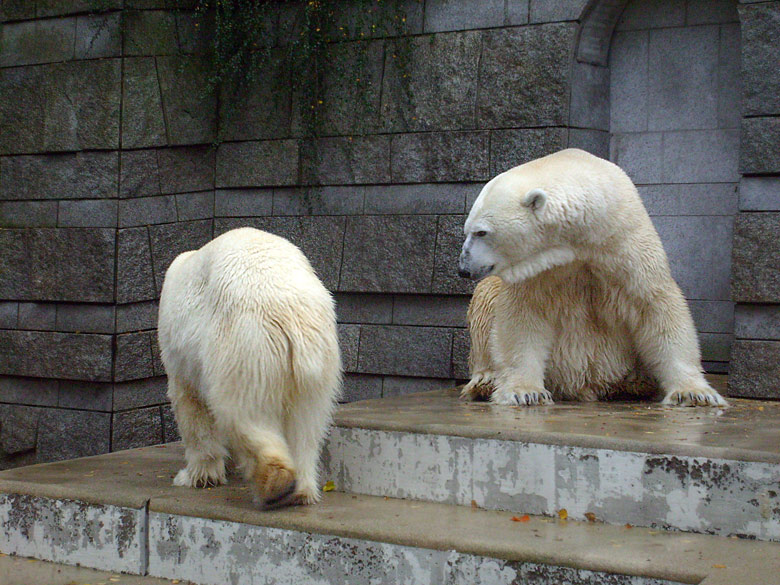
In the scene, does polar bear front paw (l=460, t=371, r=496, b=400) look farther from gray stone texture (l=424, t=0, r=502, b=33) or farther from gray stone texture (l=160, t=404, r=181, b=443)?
gray stone texture (l=160, t=404, r=181, b=443)

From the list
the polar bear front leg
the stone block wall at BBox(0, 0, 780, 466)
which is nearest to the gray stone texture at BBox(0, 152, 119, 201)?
the stone block wall at BBox(0, 0, 780, 466)

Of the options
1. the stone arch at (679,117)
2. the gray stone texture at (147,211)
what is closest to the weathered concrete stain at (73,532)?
the gray stone texture at (147,211)

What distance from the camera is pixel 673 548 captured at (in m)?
3.06

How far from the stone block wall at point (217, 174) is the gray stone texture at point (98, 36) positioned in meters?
0.01

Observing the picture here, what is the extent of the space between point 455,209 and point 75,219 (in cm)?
243

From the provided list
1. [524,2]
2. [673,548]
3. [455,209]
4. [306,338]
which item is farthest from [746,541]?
[524,2]

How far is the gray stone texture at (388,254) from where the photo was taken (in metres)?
6.05

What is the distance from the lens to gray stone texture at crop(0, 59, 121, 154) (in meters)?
6.26

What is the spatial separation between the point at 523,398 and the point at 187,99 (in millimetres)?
3242

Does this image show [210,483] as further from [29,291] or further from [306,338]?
[29,291]

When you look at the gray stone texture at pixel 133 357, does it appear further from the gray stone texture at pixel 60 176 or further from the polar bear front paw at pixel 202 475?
the polar bear front paw at pixel 202 475

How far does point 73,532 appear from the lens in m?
3.91

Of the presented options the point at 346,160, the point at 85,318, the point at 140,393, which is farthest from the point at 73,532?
the point at 346,160

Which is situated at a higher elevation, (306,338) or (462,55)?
(462,55)
